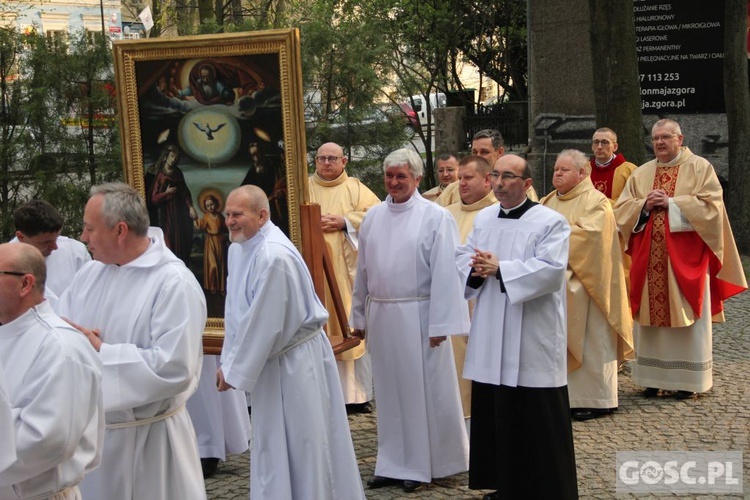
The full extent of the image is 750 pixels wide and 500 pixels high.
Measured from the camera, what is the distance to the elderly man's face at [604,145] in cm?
910

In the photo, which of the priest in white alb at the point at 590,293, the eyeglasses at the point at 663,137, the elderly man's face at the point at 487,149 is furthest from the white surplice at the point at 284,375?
the eyeglasses at the point at 663,137

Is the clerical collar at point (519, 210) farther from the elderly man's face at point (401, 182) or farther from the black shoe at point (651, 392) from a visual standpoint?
the black shoe at point (651, 392)

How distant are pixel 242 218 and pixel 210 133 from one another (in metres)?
1.39

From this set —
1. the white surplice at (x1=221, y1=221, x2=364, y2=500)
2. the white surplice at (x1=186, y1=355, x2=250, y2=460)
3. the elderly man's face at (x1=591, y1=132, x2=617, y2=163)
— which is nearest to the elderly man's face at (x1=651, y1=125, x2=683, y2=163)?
the elderly man's face at (x1=591, y1=132, x2=617, y2=163)

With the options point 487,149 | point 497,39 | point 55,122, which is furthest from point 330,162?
point 497,39

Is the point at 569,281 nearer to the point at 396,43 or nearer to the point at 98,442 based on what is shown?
the point at 98,442

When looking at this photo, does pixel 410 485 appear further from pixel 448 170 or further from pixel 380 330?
pixel 448 170

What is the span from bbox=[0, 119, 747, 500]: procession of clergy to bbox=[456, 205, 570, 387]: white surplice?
12mm

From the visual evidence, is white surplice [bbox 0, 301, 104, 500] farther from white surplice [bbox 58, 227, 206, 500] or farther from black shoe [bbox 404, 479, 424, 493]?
black shoe [bbox 404, 479, 424, 493]

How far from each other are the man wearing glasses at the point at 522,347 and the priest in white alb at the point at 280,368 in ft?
3.05

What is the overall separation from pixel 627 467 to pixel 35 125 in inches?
289

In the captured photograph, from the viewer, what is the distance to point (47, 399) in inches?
129

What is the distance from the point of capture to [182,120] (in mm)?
6281

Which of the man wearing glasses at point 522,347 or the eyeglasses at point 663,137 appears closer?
the man wearing glasses at point 522,347
